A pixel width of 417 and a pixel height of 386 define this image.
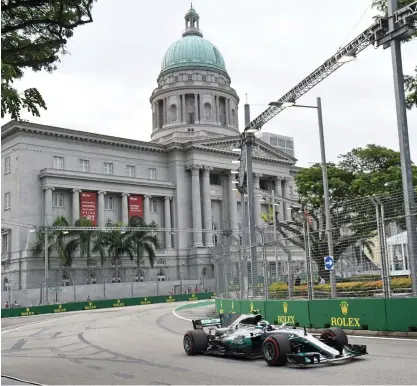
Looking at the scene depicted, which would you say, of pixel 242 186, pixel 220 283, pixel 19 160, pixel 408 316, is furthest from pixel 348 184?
pixel 19 160

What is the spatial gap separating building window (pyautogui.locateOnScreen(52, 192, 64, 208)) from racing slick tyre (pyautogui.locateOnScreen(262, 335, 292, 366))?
62.4m

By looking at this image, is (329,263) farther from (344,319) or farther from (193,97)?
(193,97)

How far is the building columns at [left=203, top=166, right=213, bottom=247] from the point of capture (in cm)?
8188

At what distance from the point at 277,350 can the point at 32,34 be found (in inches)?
295

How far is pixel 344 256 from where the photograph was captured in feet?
61.5

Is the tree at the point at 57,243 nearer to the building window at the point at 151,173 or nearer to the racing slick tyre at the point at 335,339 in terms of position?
the building window at the point at 151,173

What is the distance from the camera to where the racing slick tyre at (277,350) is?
10789 mm

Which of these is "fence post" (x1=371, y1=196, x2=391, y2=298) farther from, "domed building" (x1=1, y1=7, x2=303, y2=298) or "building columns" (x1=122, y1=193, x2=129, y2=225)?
"building columns" (x1=122, y1=193, x2=129, y2=225)

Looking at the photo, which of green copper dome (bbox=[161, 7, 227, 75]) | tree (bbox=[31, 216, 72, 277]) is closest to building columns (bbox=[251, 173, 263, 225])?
green copper dome (bbox=[161, 7, 227, 75])

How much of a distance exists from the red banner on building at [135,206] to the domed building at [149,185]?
0.14 metres

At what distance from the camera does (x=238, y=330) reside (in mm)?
12586

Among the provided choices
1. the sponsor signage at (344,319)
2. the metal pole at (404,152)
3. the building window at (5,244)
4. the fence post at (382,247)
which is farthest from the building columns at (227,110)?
the fence post at (382,247)

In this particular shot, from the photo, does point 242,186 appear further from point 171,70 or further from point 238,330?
point 171,70

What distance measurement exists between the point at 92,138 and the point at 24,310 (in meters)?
32.1
